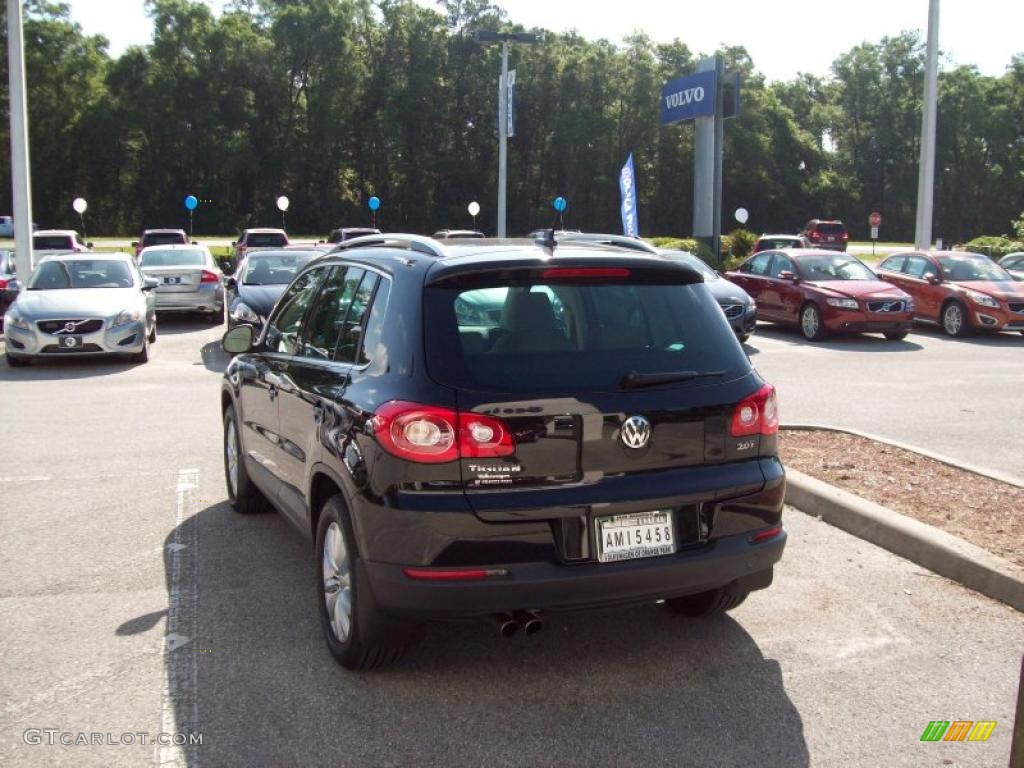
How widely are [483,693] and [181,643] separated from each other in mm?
1440

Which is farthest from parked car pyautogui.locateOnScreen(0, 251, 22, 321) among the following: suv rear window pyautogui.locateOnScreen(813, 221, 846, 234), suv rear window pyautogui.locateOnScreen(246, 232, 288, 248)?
suv rear window pyautogui.locateOnScreen(813, 221, 846, 234)

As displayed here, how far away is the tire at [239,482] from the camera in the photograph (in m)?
6.79

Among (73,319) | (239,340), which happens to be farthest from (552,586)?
(73,319)

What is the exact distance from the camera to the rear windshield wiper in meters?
4.21

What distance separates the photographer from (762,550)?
14.6ft

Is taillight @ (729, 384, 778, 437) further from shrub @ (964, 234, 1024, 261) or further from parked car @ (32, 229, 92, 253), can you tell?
shrub @ (964, 234, 1024, 261)

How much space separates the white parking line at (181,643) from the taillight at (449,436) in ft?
4.21

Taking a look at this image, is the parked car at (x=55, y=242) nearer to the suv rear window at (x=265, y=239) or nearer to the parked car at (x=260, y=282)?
the suv rear window at (x=265, y=239)

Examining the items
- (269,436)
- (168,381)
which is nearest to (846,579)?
(269,436)

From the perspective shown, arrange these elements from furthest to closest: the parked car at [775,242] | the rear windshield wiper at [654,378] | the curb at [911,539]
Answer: the parked car at [775,242], the curb at [911,539], the rear windshield wiper at [654,378]

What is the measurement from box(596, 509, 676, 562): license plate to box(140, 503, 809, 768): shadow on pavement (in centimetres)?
60

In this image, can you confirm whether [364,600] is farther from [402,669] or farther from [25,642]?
[25,642]

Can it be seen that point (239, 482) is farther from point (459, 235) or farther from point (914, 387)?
point (459, 235)

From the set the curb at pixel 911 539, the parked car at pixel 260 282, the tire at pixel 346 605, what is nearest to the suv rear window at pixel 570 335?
the tire at pixel 346 605
